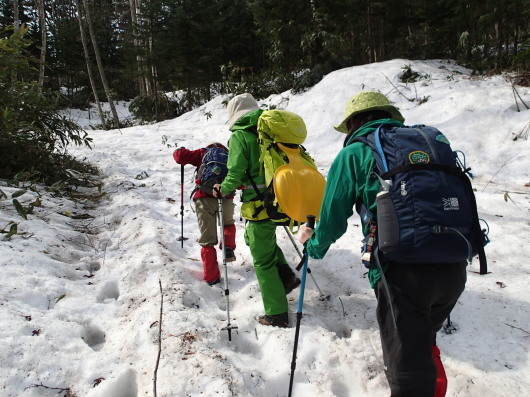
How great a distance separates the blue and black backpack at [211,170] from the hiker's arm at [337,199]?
2.28 m

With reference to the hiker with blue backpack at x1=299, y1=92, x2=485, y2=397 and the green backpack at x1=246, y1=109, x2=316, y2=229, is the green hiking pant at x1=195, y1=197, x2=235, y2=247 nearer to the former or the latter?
the green backpack at x1=246, y1=109, x2=316, y2=229

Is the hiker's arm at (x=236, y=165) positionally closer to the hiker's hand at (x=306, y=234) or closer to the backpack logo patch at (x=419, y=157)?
the hiker's hand at (x=306, y=234)

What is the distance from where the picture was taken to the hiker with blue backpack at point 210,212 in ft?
14.4

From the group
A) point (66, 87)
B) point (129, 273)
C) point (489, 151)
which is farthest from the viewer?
point (66, 87)

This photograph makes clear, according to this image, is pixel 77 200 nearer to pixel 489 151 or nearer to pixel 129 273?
pixel 129 273

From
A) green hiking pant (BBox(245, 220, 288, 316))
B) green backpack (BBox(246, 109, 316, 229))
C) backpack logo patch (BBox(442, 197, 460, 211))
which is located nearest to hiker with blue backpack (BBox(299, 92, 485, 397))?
backpack logo patch (BBox(442, 197, 460, 211))

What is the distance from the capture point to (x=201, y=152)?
4.91 m

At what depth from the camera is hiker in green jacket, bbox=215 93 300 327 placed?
3.56 metres

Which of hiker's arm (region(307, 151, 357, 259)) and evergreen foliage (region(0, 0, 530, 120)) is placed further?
evergreen foliage (region(0, 0, 530, 120))

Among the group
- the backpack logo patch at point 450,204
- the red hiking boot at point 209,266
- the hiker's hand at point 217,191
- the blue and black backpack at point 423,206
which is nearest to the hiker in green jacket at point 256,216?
the hiker's hand at point 217,191

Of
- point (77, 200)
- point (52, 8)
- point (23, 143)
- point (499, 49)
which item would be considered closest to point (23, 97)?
point (23, 143)

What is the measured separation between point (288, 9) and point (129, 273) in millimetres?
11946

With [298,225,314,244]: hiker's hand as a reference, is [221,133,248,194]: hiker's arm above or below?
above

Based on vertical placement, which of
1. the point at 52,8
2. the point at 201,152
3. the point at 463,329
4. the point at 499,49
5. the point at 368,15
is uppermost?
the point at 52,8
